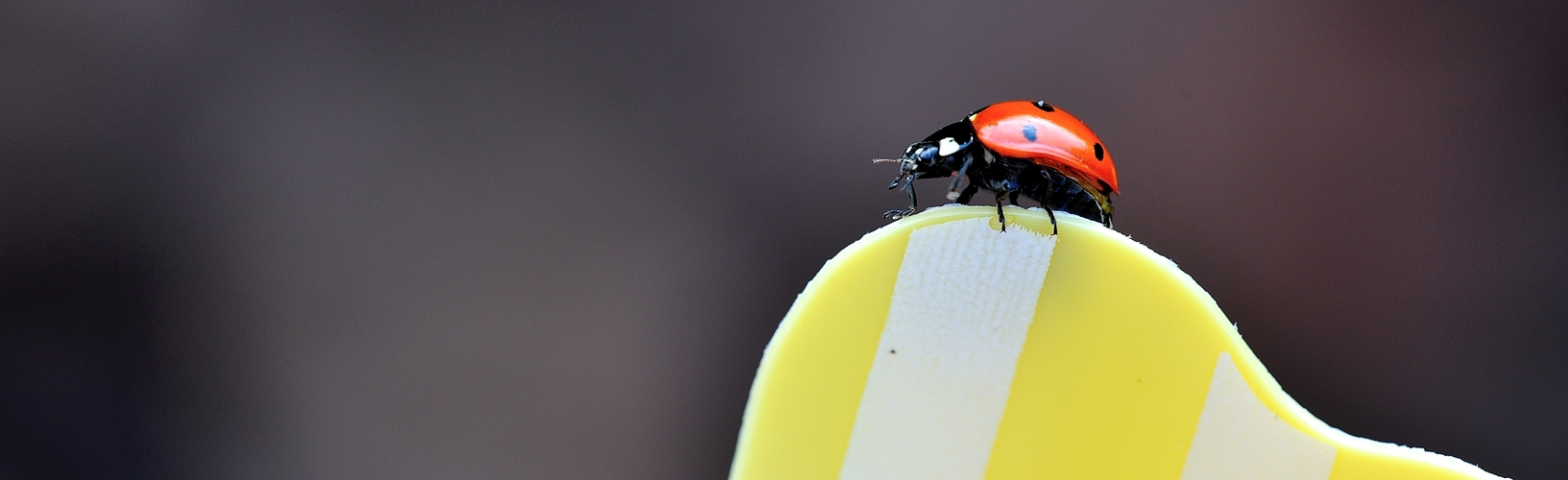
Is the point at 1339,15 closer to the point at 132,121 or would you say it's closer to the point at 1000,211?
the point at 1000,211

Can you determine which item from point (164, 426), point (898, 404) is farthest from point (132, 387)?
point (898, 404)

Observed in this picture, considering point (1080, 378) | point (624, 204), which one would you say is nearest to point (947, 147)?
point (1080, 378)

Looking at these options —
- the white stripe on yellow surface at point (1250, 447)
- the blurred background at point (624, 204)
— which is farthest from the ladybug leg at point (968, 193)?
the blurred background at point (624, 204)

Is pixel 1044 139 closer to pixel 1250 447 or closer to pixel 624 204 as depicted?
pixel 1250 447

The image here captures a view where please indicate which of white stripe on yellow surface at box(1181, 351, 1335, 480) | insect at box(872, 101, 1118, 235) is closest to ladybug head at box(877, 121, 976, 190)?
insect at box(872, 101, 1118, 235)

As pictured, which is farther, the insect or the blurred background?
the blurred background

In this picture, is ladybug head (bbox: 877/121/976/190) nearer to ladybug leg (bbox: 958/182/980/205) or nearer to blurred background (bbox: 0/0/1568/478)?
ladybug leg (bbox: 958/182/980/205)

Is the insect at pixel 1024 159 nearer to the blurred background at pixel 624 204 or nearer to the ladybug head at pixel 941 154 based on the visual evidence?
the ladybug head at pixel 941 154
